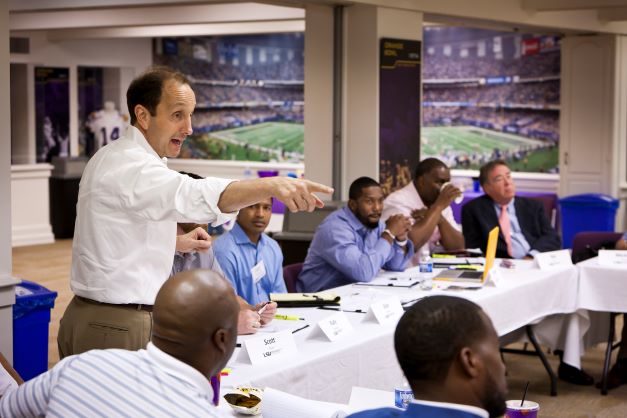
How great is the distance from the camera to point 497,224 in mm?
6672

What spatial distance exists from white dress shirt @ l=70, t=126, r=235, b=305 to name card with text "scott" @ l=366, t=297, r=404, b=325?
1616 millimetres

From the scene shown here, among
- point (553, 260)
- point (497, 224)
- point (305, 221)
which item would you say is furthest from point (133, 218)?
point (305, 221)

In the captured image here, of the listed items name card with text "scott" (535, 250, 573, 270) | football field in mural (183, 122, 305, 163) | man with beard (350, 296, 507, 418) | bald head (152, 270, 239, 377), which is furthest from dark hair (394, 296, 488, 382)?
football field in mural (183, 122, 305, 163)

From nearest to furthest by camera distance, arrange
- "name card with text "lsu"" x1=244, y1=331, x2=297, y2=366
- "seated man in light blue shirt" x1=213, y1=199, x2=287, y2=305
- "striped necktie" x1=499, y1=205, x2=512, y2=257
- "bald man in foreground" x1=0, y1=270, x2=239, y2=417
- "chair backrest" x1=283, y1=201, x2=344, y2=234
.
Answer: "bald man in foreground" x1=0, y1=270, x2=239, y2=417 < "name card with text "lsu"" x1=244, y1=331, x2=297, y2=366 < "seated man in light blue shirt" x1=213, y1=199, x2=287, y2=305 < "striped necktie" x1=499, y1=205, x2=512, y2=257 < "chair backrest" x1=283, y1=201, x2=344, y2=234

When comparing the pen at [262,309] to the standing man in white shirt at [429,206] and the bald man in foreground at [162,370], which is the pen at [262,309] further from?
the standing man in white shirt at [429,206]

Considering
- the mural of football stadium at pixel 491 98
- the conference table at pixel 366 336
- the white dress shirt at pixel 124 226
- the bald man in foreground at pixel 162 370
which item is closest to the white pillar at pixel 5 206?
the conference table at pixel 366 336

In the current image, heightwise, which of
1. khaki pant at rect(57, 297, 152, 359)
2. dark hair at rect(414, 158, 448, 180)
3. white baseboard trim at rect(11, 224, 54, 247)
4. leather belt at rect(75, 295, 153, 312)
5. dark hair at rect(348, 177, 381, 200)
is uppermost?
dark hair at rect(414, 158, 448, 180)

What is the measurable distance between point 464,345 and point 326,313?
2.58 metres

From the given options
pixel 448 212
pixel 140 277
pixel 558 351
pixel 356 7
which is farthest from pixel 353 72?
pixel 140 277

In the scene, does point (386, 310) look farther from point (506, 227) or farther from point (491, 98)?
point (491, 98)

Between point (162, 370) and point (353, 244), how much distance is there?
12.1ft

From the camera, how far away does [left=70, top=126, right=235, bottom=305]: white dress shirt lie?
2449mm

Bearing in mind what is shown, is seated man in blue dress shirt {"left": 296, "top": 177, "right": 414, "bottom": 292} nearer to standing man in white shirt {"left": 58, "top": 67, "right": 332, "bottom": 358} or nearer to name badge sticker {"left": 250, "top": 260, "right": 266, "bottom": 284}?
name badge sticker {"left": 250, "top": 260, "right": 266, "bottom": 284}

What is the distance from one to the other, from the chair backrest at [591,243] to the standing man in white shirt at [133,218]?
171 inches
